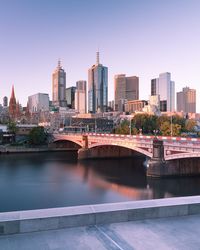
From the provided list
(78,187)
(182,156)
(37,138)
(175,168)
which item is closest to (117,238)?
(78,187)

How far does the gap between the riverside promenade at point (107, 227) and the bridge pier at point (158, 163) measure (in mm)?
29808

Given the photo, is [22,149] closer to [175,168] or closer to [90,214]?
[175,168]

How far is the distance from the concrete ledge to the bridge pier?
96.8 feet

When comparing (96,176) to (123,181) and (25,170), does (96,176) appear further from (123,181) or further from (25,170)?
(25,170)

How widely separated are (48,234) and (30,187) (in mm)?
27986

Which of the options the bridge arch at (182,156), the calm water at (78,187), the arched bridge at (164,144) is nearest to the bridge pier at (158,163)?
the arched bridge at (164,144)

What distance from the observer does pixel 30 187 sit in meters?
32.2

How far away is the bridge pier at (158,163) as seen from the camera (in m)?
36.1

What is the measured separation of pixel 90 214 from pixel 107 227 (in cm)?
47

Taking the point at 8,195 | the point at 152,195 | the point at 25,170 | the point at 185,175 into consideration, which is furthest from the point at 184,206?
the point at 25,170

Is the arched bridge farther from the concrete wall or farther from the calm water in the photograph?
the calm water

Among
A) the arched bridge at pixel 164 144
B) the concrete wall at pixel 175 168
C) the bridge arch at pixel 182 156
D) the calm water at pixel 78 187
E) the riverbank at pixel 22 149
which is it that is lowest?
the calm water at pixel 78 187

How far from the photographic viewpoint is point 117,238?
217 inches

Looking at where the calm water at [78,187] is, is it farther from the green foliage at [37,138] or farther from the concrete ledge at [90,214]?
the green foliage at [37,138]
